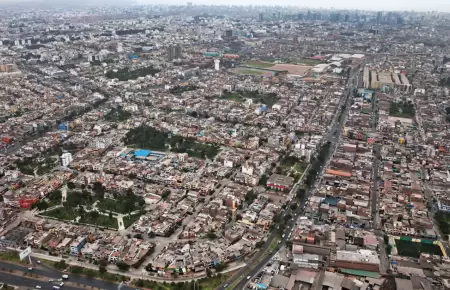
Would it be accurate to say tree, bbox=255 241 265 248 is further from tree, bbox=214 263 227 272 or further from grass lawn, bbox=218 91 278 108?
grass lawn, bbox=218 91 278 108

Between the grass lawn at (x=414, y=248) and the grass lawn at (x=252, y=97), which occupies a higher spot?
the grass lawn at (x=252, y=97)

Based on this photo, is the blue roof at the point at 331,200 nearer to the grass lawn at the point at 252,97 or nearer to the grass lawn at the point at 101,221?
the grass lawn at the point at 101,221

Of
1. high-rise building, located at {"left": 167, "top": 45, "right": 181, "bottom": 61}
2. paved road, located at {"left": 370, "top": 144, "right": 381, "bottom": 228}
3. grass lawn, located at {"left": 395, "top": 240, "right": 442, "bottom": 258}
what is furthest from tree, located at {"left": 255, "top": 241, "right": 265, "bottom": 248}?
high-rise building, located at {"left": 167, "top": 45, "right": 181, "bottom": 61}

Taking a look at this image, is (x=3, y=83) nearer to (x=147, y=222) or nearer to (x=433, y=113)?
(x=147, y=222)

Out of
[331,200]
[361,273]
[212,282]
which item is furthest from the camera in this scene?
[331,200]

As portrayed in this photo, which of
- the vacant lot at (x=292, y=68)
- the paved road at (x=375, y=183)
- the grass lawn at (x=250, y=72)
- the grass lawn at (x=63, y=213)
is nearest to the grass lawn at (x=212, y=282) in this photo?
the grass lawn at (x=63, y=213)

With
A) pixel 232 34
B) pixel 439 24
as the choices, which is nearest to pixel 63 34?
pixel 232 34

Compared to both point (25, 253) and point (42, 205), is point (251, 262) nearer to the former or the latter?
point (25, 253)

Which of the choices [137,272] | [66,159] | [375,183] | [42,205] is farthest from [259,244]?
[66,159]
